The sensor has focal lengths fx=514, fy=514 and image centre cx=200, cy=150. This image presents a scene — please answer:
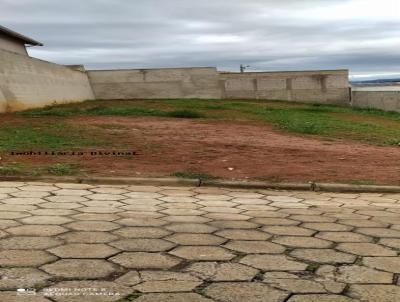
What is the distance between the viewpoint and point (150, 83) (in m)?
26.7

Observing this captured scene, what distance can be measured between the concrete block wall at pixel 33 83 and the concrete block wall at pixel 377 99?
46.7ft

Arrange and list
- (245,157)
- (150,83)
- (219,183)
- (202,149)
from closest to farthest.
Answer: (219,183) < (245,157) < (202,149) < (150,83)

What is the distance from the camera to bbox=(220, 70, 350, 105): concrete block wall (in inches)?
1064

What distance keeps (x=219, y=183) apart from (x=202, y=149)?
251 cm

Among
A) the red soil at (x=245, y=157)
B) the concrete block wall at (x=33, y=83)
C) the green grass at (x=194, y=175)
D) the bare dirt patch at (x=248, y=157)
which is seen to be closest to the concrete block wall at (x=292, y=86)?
the concrete block wall at (x=33, y=83)

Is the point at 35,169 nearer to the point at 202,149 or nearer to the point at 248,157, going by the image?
the point at 202,149

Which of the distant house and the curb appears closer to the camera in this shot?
the curb

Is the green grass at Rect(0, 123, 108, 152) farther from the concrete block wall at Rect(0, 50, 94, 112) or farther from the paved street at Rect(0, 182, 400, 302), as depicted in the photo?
the concrete block wall at Rect(0, 50, 94, 112)

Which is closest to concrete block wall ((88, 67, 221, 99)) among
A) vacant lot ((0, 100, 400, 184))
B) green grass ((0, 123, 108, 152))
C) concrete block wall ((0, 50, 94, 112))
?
concrete block wall ((0, 50, 94, 112))

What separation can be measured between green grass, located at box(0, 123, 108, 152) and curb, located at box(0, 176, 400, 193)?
2.15 m

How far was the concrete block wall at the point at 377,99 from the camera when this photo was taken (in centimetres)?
2527

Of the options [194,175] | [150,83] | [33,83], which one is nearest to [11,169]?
[194,175]

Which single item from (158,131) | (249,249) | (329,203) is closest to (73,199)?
(249,249)

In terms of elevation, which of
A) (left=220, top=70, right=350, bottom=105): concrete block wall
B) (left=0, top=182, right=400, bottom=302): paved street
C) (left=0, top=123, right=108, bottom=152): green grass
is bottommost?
(left=0, top=182, right=400, bottom=302): paved street
